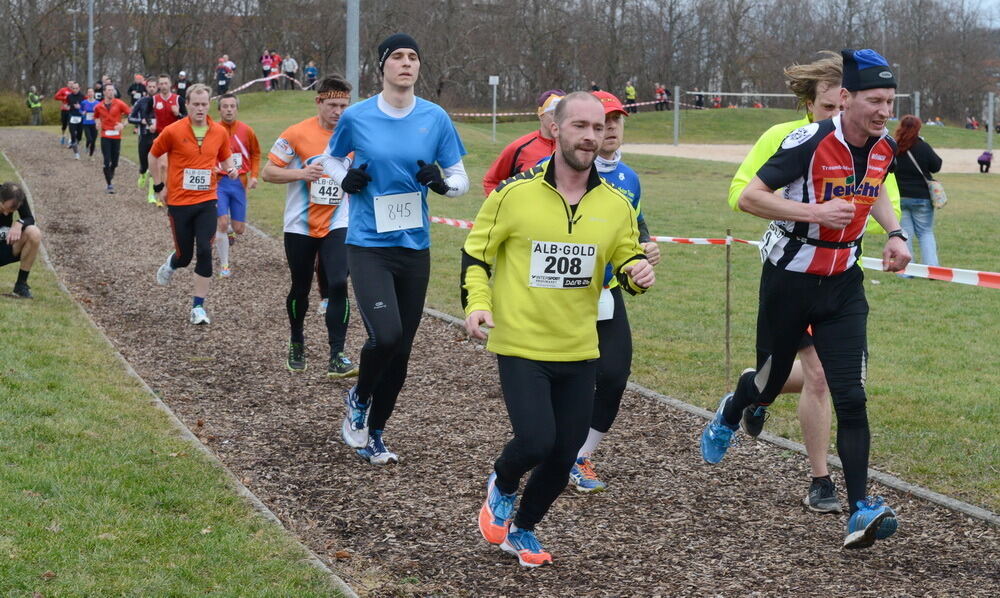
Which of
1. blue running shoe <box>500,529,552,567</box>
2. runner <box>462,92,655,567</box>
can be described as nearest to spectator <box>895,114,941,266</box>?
runner <box>462,92,655,567</box>

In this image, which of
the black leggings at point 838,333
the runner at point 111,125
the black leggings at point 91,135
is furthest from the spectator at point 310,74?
the black leggings at point 838,333

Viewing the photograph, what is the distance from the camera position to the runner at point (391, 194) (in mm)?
6477

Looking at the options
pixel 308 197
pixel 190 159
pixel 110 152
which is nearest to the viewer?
pixel 308 197

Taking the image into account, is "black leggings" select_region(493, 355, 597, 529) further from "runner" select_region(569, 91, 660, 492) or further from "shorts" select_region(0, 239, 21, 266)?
"shorts" select_region(0, 239, 21, 266)

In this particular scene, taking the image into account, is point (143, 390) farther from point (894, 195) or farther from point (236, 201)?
point (236, 201)

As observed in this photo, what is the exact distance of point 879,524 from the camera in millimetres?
5117

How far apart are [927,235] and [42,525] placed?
507 inches

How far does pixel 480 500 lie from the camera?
6.20 m

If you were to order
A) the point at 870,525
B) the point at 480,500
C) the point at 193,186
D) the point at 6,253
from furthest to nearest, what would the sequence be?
the point at 6,253 < the point at 193,186 < the point at 480,500 < the point at 870,525

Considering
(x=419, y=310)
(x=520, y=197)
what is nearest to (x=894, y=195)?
(x=520, y=197)

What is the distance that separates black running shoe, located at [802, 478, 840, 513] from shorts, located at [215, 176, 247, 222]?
951 cm

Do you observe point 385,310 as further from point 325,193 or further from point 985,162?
point 985,162

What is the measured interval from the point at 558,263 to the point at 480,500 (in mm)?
1845

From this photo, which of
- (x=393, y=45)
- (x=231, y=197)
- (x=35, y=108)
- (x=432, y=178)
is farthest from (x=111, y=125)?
(x=35, y=108)
